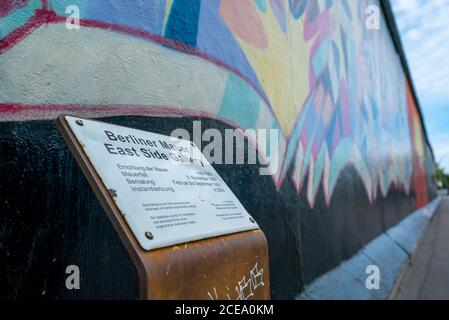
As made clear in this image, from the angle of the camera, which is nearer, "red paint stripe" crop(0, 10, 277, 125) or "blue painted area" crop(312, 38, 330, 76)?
"red paint stripe" crop(0, 10, 277, 125)

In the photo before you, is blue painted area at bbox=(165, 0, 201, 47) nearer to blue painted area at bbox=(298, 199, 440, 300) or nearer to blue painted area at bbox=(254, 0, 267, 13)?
blue painted area at bbox=(254, 0, 267, 13)

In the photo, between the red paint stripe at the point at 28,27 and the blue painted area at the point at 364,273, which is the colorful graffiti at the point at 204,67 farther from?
the blue painted area at the point at 364,273

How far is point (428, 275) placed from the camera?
15.3 ft

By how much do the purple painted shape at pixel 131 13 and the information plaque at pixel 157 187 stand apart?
1.85 ft

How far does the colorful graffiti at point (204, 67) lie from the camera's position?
3.96 feet

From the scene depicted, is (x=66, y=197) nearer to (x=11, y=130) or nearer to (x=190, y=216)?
(x=11, y=130)

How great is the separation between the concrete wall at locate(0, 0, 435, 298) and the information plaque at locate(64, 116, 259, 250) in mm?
332

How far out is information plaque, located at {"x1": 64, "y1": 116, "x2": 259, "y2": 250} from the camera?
0.86 metres

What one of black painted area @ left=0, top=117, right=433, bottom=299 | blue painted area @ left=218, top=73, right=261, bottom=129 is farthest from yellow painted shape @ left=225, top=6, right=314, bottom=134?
black painted area @ left=0, top=117, right=433, bottom=299

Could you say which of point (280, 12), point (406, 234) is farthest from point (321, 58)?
point (406, 234)

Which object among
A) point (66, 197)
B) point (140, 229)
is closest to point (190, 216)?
point (140, 229)

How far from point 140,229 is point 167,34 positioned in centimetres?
118

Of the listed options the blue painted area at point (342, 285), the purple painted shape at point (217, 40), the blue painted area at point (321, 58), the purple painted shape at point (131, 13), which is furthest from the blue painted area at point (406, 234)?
the purple painted shape at point (131, 13)

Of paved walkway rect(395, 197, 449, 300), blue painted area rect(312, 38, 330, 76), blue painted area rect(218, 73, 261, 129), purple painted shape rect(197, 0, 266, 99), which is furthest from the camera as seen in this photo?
paved walkway rect(395, 197, 449, 300)
